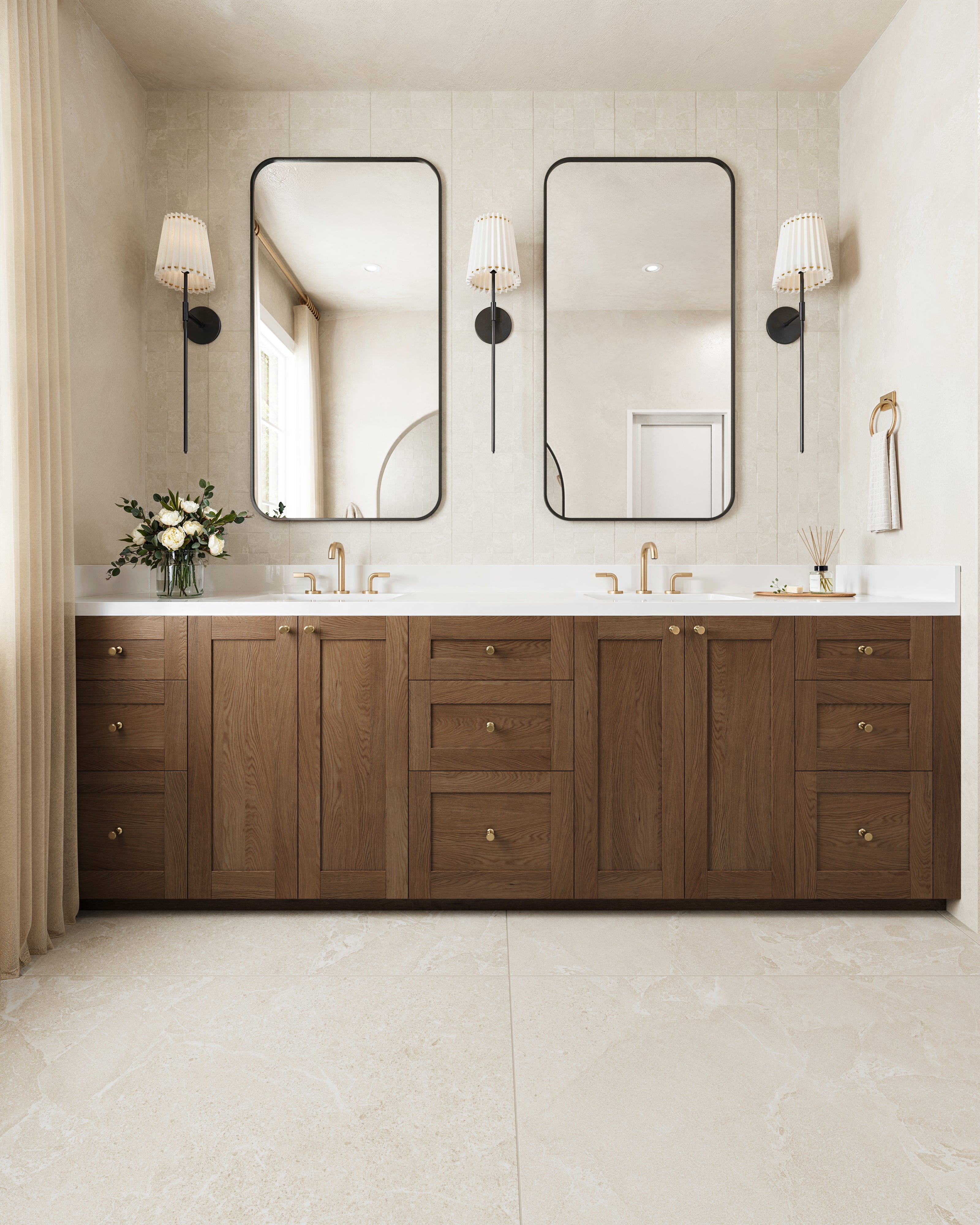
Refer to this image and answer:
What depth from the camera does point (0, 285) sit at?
172 centimetres

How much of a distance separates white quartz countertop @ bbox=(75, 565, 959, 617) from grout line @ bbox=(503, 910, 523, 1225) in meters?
0.81

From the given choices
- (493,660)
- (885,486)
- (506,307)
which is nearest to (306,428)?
(506,307)

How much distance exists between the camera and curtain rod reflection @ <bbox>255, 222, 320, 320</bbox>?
256cm

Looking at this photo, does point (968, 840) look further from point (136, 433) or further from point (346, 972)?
point (136, 433)

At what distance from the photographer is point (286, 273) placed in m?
2.57

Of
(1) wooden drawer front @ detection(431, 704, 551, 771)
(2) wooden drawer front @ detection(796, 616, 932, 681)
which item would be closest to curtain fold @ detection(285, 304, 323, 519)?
(1) wooden drawer front @ detection(431, 704, 551, 771)

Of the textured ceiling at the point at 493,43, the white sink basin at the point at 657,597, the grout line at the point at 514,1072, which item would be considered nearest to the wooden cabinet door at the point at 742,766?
the white sink basin at the point at 657,597

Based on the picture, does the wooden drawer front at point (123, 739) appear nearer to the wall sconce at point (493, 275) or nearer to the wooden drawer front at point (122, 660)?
the wooden drawer front at point (122, 660)

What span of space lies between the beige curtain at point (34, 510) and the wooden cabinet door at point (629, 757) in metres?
1.31

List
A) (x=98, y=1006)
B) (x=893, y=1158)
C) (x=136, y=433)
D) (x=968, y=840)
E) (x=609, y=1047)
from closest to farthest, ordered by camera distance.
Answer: (x=893, y=1158) → (x=609, y=1047) → (x=98, y=1006) → (x=968, y=840) → (x=136, y=433)

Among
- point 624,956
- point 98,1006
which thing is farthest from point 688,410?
point 98,1006

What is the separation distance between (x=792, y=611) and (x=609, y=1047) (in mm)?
1160

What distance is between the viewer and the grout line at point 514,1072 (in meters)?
1.11

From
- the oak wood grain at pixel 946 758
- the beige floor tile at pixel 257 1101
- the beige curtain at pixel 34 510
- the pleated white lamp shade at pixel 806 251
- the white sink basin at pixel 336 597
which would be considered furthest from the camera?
the pleated white lamp shade at pixel 806 251
